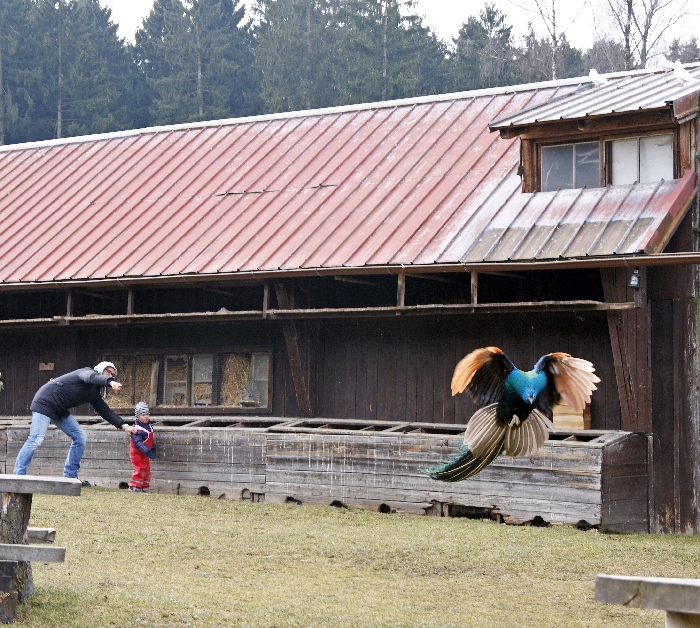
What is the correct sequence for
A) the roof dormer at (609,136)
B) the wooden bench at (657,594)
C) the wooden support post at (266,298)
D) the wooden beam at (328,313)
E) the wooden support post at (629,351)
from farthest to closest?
the wooden support post at (266,298)
the roof dormer at (609,136)
the wooden beam at (328,313)
the wooden support post at (629,351)
the wooden bench at (657,594)

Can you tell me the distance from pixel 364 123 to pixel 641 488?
29.8ft

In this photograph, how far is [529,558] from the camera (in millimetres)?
12141

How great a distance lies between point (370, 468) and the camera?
52.3 feet

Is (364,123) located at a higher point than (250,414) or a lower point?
higher

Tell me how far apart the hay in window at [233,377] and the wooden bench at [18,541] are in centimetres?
1024

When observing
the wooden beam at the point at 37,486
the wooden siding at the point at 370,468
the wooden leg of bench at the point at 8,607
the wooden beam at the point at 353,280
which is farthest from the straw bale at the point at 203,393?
the wooden leg of bench at the point at 8,607

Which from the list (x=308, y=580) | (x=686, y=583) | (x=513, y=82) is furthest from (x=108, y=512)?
(x=513, y=82)

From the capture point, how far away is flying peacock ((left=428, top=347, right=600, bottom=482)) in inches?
336

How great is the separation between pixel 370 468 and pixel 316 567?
453 cm

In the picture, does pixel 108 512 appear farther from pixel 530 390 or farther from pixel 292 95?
pixel 292 95

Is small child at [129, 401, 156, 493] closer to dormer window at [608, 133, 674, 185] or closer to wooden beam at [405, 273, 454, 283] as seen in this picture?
wooden beam at [405, 273, 454, 283]

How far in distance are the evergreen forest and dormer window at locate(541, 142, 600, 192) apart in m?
29.4

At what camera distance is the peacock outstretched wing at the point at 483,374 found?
27.9 ft

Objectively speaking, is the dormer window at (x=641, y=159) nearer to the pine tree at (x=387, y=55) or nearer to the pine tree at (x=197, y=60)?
the pine tree at (x=387, y=55)
